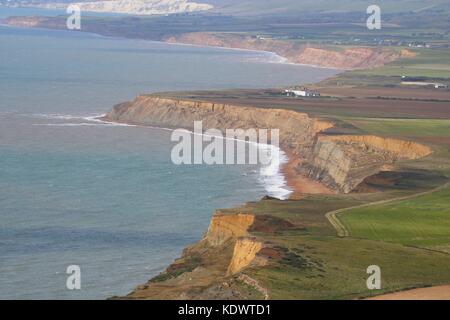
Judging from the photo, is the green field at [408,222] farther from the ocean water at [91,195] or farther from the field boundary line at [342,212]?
the ocean water at [91,195]

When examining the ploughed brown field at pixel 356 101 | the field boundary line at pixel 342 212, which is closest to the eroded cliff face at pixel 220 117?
the ploughed brown field at pixel 356 101

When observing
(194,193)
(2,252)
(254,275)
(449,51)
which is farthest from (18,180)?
(449,51)

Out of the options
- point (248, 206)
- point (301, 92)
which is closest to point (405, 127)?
point (301, 92)

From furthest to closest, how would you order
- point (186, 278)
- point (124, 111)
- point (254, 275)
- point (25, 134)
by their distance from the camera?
point (124, 111), point (25, 134), point (186, 278), point (254, 275)

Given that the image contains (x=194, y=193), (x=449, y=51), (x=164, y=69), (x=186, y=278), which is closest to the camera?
(x=186, y=278)

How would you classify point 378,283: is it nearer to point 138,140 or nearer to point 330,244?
point 330,244
